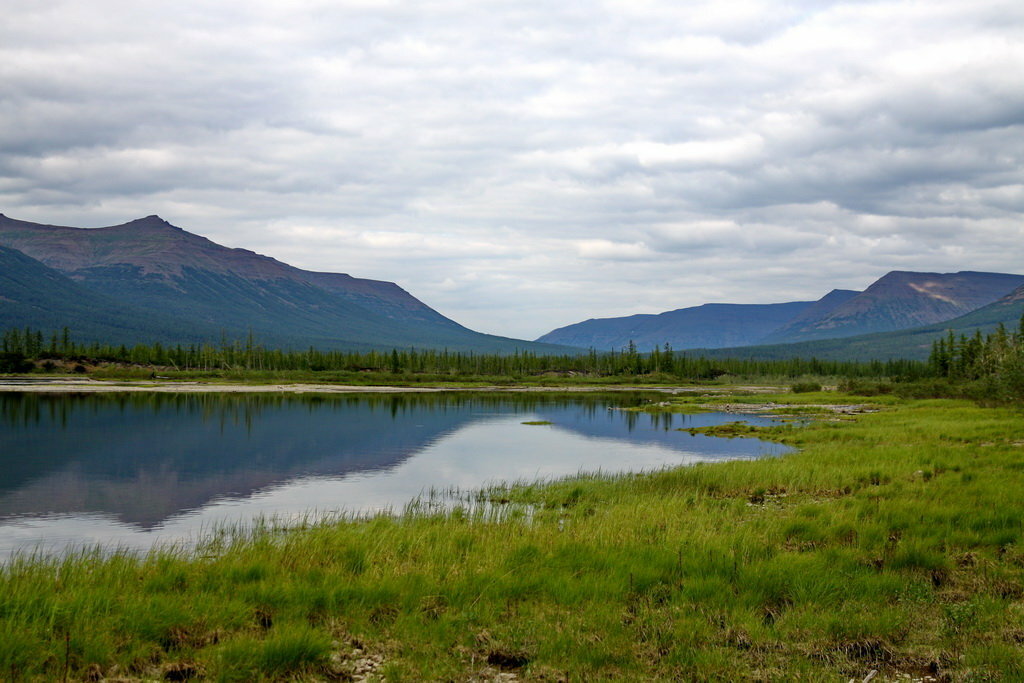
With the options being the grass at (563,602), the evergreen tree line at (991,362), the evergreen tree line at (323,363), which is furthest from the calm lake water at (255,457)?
the evergreen tree line at (323,363)

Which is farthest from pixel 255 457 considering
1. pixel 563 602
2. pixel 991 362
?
pixel 991 362

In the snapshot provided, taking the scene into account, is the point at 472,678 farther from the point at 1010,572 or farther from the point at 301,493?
the point at 301,493

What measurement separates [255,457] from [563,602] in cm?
2956

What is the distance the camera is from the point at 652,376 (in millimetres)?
180875

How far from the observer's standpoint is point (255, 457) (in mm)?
36094

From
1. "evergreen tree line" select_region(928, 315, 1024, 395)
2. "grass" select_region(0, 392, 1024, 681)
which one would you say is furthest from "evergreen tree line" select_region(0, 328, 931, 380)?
"grass" select_region(0, 392, 1024, 681)

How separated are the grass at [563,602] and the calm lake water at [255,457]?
25.3ft

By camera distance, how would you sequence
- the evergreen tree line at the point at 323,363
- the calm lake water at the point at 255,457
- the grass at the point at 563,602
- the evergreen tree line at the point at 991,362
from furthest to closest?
the evergreen tree line at the point at 323,363 < the evergreen tree line at the point at 991,362 < the calm lake water at the point at 255,457 < the grass at the point at 563,602

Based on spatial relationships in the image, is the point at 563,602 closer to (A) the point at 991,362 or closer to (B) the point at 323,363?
(A) the point at 991,362

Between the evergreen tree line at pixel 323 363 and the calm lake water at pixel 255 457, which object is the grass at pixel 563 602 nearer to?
the calm lake water at pixel 255 457

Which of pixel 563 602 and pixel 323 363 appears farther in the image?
pixel 323 363

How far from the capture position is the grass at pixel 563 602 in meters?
7.95

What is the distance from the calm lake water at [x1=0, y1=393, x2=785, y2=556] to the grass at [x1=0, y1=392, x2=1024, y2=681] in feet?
25.3

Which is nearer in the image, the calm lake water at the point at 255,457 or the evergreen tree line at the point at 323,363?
the calm lake water at the point at 255,457
